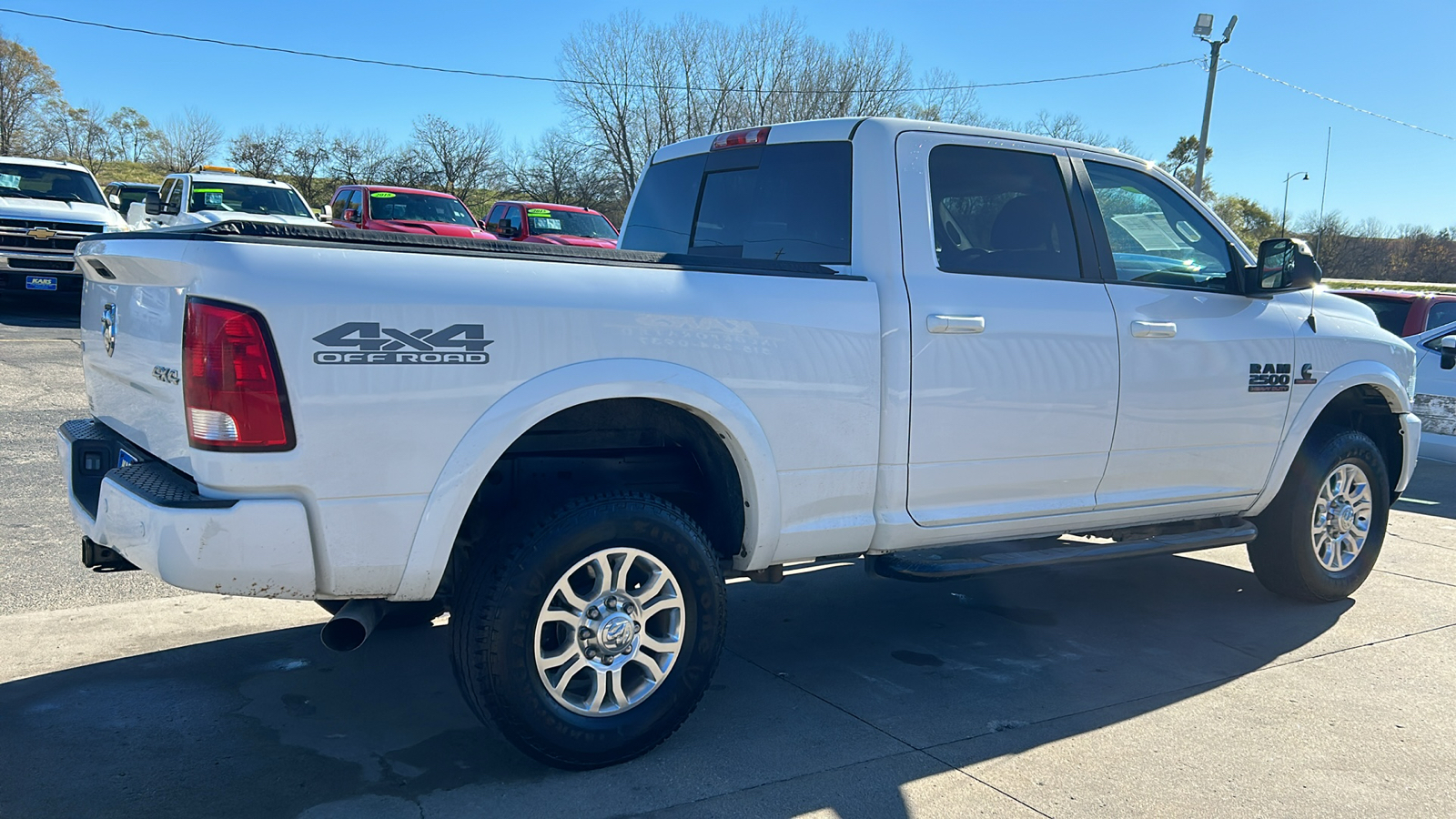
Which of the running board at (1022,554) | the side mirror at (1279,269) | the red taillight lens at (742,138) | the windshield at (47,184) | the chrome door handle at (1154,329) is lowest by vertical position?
the running board at (1022,554)

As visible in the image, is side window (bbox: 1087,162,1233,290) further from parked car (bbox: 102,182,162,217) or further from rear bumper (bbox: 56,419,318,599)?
parked car (bbox: 102,182,162,217)

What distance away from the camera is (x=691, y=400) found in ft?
10.9

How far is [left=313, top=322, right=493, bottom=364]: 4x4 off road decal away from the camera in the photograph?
280 centimetres

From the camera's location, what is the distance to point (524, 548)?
3121 mm

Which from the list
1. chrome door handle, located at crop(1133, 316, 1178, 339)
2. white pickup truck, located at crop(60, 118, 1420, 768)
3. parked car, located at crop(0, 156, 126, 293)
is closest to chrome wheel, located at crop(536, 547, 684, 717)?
white pickup truck, located at crop(60, 118, 1420, 768)

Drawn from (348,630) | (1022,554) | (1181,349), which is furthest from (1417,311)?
(348,630)

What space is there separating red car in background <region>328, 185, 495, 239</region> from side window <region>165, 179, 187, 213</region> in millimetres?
2440

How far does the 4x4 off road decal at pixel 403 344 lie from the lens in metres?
2.80

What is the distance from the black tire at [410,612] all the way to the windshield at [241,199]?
42.8ft

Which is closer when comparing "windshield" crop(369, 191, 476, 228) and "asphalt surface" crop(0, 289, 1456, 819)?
"asphalt surface" crop(0, 289, 1456, 819)

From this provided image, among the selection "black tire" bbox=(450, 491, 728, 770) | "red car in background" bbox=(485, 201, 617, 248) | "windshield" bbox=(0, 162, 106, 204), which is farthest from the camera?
"red car in background" bbox=(485, 201, 617, 248)

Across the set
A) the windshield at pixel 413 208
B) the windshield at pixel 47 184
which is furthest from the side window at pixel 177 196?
the windshield at pixel 413 208

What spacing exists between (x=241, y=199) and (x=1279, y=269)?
15228mm

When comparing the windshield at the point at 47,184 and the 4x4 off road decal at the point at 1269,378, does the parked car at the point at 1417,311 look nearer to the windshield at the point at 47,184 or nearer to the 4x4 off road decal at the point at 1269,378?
the 4x4 off road decal at the point at 1269,378
